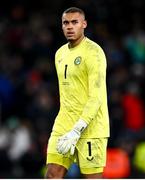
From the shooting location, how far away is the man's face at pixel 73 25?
8.59 m

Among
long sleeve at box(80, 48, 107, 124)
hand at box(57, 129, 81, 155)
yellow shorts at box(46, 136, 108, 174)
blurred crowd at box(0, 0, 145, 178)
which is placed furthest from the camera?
blurred crowd at box(0, 0, 145, 178)

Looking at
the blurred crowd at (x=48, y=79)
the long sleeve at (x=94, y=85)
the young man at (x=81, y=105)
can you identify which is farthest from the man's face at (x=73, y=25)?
the blurred crowd at (x=48, y=79)

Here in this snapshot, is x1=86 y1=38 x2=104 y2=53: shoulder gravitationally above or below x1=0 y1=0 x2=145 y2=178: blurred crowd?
above

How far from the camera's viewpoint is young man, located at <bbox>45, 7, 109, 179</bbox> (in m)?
8.39

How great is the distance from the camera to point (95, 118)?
8.55 metres

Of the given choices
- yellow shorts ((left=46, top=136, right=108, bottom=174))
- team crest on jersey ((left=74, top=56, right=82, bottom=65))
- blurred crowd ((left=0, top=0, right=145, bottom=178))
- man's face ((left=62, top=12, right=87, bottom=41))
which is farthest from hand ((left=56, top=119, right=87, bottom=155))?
blurred crowd ((left=0, top=0, right=145, bottom=178))

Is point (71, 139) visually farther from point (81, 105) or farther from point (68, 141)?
point (81, 105)

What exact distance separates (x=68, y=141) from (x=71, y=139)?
0.04 m

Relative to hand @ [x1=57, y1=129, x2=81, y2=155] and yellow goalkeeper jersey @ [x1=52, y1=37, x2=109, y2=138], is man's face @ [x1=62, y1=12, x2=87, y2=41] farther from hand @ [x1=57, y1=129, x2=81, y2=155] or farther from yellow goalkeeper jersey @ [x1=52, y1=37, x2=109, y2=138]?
hand @ [x1=57, y1=129, x2=81, y2=155]

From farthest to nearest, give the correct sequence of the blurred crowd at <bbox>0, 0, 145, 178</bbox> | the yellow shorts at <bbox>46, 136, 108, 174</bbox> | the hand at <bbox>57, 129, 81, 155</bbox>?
1. the blurred crowd at <bbox>0, 0, 145, 178</bbox>
2. the yellow shorts at <bbox>46, 136, 108, 174</bbox>
3. the hand at <bbox>57, 129, 81, 155</bbox>

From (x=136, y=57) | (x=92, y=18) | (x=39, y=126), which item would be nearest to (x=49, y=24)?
(x=92, y=18)

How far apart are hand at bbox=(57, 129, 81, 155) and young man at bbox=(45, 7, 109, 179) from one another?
0.04 meters

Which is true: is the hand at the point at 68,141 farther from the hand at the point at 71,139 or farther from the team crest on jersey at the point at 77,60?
the team crest on jersey at the point at 77,60

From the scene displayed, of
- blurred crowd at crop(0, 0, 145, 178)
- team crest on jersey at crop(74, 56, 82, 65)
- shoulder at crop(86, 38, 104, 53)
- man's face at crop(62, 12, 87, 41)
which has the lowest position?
blurred crowd at crop(0, 0, 145, 178)
